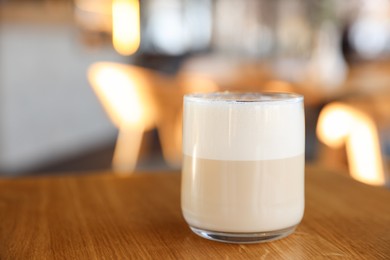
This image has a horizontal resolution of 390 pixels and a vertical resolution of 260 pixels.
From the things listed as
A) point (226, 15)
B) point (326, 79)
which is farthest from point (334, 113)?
point (226, 15)

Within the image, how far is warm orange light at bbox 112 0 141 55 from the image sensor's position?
4.68 metres

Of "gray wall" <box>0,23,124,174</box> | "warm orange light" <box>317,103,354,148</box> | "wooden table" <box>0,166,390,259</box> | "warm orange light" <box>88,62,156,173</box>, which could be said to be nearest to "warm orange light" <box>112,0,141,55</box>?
"gray wall" <box>0,23,124,174</box>

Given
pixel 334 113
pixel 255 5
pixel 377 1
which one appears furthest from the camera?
pixel 255 5

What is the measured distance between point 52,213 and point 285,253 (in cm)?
27

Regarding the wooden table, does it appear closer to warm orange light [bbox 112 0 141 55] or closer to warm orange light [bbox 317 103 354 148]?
warm orange light [bbox 317 103 354 148]

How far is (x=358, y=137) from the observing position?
1504 millimetres

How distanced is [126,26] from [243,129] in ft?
14.7

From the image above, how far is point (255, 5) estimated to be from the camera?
20.9ft

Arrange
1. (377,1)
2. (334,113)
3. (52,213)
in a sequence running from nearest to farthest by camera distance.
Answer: (52,213)
(334,113)
(377,1)

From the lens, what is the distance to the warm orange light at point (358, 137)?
1448 mm

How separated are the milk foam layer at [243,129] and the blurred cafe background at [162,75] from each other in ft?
1.27

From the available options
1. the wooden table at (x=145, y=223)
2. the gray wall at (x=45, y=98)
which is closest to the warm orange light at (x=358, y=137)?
the wooden table at (x=145, y=223)

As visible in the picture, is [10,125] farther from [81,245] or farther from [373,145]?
[81,245]

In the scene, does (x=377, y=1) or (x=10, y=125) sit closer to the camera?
(x=10, y=125)
